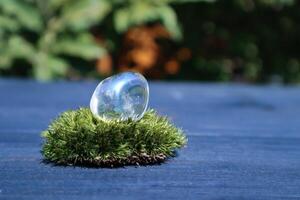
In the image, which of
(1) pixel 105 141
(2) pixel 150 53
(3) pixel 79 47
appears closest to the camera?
(1) pixel 105 141

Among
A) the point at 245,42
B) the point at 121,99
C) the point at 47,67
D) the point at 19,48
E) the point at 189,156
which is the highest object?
the point at 245,42

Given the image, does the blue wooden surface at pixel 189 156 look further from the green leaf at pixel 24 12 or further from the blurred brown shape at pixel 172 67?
the blurred brown shape at pixel 172 67

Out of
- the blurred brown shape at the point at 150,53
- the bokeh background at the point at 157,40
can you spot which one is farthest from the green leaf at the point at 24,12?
the blurred brown shape at the point at 150,53

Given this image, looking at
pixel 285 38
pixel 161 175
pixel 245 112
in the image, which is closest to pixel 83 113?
pixel 161 175

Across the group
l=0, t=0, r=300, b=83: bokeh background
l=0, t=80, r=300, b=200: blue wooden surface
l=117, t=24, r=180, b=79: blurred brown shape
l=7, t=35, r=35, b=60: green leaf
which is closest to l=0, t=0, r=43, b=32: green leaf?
l=0, t=0, r=300, b=83: bokeh background

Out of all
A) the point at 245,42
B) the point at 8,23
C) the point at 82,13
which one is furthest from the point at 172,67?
the point at 8,23

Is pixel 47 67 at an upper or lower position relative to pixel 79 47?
lower

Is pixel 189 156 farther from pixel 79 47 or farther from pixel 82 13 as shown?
pixel 79 47

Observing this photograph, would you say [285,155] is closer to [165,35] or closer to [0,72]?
[0,72]
